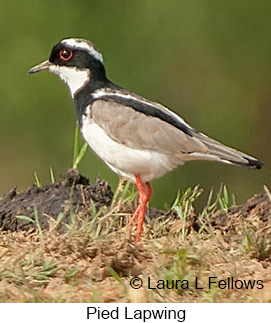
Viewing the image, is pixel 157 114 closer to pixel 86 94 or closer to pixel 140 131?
pixel 140 131

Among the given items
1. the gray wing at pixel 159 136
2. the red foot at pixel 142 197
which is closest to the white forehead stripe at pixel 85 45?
the gray wing at pixel 159 136

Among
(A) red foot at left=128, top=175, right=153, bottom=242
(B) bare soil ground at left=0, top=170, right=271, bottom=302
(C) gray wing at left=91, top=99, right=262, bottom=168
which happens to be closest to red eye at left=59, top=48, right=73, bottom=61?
(C) gray wing at left=91, top=99, right=262, bottom=168

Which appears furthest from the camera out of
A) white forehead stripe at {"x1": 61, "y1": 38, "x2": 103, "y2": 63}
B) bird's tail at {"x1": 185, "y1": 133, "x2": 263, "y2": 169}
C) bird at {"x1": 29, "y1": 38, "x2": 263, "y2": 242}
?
white forehead stripe at {"x1": 61, "y1": 38, "x2": 103, "y2": 63}

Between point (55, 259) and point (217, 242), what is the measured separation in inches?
31.4

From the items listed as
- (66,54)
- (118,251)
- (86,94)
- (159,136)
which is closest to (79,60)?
(66,54)

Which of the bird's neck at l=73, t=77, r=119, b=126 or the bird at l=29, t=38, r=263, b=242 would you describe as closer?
the bird at l=29, t=38, r=263, b=242

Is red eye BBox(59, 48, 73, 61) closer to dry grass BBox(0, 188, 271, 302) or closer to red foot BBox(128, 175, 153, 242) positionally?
red foot BBox(128, 175, 153, 242)

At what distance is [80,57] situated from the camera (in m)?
6.29

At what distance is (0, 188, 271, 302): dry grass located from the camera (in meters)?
4.71

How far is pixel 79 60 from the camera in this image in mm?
6289

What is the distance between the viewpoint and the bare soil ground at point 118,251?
475 centimetres
